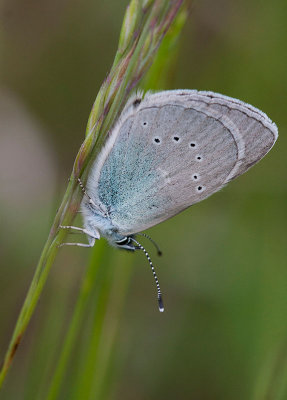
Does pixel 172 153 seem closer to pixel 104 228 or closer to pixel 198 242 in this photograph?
pixel 104 228

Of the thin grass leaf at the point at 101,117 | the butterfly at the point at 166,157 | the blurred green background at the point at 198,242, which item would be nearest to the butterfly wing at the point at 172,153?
the butterfly at the point at 166,157

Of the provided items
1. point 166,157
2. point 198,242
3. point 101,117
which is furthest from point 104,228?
point 198,242

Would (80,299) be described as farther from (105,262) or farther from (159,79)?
(159,79)

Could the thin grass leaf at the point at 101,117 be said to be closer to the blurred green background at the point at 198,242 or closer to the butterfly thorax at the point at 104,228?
the butterfly thorax at the point at 104,228

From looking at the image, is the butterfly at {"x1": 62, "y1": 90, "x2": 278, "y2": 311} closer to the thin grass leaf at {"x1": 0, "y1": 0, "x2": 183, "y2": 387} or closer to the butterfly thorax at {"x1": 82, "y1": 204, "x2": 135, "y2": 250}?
the butterfly thorax at {"x1": 82, "y1": 204, "x2": 135, "y2": 250}

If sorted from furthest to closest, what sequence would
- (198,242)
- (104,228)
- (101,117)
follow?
(198,242) → (104,228) → (101,117)

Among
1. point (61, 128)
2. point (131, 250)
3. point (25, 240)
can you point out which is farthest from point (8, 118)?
point (131, 250)

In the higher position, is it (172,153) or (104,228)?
(172,153)

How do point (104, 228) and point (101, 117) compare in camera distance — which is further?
point (104, 228)
